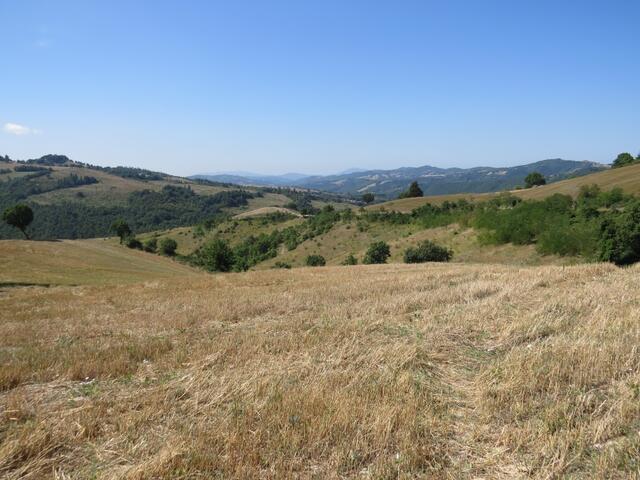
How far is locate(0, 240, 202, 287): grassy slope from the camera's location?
3869cm

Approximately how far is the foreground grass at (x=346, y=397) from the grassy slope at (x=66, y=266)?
31.0 metres

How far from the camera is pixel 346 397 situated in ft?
18.4

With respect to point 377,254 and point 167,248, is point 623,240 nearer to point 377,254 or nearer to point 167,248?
point 377,254

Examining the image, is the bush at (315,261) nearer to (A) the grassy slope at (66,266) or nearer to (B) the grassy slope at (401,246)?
(B) the grassy slope at (401,246)

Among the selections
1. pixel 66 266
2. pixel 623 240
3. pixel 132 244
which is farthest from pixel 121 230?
pixel 623 240

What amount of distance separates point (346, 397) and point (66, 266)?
5025cm

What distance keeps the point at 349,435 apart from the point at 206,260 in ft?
251

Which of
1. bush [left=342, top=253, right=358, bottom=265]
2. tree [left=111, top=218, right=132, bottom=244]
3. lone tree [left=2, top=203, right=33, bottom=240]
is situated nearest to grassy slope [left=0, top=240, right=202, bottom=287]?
lone tree [left=2, top=203, right=33, bottom=240]

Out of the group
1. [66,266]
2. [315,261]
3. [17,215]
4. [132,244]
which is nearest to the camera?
[66,266]

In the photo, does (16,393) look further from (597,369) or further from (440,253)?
(440,253)

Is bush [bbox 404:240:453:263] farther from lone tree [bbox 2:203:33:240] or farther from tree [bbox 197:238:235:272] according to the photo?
lone tree [bbox 2:203:33:240]

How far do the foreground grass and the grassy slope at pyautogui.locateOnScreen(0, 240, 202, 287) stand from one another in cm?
3097

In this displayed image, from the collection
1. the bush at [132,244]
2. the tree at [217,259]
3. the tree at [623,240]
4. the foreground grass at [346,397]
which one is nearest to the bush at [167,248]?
the bush at [132,244]

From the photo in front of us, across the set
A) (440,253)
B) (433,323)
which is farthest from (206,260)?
(433,323)
